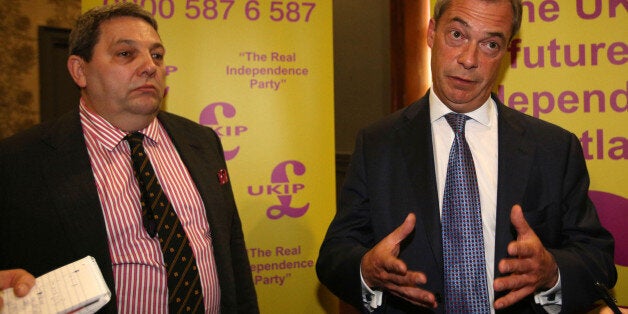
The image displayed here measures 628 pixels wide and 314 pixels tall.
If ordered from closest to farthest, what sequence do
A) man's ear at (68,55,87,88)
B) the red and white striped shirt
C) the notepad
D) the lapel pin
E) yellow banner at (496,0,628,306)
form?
the notepad < the red and white striped shirt < man's ear at (68,55,87,88) < the lapel pin < yellow banner at (496,0,628,306)

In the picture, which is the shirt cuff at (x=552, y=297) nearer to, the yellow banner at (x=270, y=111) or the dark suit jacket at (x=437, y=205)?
the dark suit jacket at (x=437, y=205)

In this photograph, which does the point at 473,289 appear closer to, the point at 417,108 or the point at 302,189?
the point at 417,108

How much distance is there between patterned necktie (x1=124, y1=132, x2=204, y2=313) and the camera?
185cm

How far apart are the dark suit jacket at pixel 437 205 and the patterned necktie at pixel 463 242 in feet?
0.12

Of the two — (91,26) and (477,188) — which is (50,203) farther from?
(477,188)

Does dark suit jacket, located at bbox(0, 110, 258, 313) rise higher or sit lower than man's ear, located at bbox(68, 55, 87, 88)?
lower

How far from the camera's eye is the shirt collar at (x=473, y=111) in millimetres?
1897

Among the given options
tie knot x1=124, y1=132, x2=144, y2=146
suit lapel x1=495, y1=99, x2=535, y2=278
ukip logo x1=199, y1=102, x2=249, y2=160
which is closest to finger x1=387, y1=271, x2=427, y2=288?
suit lapel x1=495, y1=99, x2=535, y2=278

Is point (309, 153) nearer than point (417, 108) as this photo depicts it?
No

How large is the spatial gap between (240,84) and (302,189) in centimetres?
72

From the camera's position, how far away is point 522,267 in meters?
1.39

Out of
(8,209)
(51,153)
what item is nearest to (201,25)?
(51,153)

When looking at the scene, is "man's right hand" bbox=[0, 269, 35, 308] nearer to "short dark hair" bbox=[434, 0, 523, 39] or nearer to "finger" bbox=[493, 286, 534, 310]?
"finger" bbox=[493, 286, 534, 310]

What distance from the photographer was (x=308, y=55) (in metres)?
3.09
